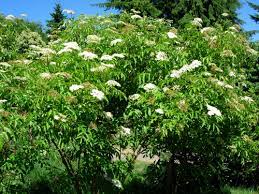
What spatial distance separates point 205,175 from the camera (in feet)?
32.7

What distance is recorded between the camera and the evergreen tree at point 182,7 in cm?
2800

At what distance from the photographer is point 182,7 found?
28.4 metres

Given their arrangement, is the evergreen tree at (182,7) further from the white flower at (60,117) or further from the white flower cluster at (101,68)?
the white flower at (60,117)

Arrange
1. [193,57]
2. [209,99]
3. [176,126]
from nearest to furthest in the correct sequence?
[176,126]
[209,99]
[193,57]

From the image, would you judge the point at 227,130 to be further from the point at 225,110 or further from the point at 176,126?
the point at 176,126

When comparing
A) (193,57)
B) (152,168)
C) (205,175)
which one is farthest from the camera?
(152,168)

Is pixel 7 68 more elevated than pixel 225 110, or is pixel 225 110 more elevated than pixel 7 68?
pixel 7 68

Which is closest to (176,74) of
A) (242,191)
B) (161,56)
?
(161,56)

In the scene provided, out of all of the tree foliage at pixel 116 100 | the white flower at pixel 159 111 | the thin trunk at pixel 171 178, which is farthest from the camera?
the thin trunk at pixel 171 178

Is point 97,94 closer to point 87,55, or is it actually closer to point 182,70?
point 87,55

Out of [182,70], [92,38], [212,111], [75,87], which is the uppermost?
[92,38]

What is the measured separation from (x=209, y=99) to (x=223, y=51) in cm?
124

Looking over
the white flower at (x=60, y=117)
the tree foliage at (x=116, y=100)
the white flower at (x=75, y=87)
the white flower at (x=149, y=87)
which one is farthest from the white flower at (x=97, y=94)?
the white flower at (x=149, y=87)

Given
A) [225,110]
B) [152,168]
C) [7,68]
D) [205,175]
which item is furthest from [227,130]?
[7,68]
